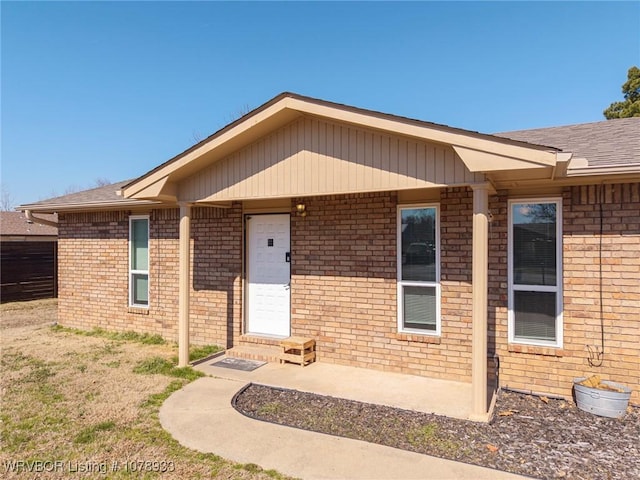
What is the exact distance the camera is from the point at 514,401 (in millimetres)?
4984

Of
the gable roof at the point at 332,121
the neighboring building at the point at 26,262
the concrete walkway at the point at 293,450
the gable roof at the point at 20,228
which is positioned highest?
the gable roof at the point at 332,121

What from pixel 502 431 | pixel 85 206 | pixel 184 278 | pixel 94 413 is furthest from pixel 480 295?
pixel 85 206

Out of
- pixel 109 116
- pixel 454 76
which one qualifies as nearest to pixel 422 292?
pixel 454 76

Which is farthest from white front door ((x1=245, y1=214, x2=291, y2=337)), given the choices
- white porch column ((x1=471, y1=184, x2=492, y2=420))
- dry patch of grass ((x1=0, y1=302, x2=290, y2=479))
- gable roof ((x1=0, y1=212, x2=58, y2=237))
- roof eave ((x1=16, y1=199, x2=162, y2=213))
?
gable roof ((x1=0, y1=212, x2=58, y2=237))

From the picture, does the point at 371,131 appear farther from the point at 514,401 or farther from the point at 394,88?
the point at 394,88

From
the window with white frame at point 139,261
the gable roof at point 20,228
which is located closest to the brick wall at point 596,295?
the window with white frame at point 139,261

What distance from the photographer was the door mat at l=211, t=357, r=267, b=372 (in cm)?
627

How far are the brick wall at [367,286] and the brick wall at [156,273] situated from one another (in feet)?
4.88

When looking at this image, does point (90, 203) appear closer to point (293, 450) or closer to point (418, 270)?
point (418, 270)

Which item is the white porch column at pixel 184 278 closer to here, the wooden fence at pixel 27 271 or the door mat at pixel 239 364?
the door mat at pixel 239 364

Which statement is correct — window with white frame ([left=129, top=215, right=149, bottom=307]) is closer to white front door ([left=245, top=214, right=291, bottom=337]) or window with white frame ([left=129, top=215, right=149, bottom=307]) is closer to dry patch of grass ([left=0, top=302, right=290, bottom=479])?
dry patch of grass ([left=0, top=302, right=290, bottom=479])

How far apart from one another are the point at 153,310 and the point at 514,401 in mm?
7027

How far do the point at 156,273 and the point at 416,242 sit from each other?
5.60 metres

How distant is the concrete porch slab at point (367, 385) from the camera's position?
4.82 meters
